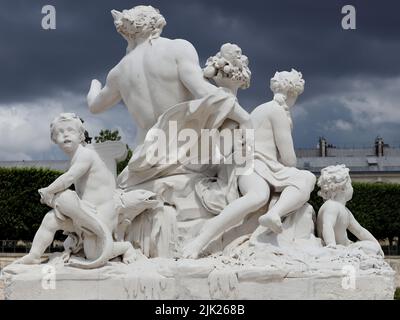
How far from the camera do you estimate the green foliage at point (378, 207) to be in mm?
22625

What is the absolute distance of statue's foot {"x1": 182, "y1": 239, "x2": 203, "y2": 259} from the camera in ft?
19.7

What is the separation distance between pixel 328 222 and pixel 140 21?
2.58m

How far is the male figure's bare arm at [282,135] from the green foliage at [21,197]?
15.0 m

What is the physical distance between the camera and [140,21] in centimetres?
677

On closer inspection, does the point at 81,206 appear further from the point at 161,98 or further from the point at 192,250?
the point at 161,98

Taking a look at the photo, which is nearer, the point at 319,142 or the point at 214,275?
the point at 214,275

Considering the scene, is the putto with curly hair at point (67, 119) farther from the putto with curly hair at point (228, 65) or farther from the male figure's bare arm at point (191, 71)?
the putto with curly hair at point (228, 65)

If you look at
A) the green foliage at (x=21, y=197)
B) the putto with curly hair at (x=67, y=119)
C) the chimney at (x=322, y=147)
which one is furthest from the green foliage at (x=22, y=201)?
the chimney at (x=322, y=147)

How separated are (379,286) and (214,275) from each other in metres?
1.36

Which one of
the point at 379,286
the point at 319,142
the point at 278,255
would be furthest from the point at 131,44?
the point at 319,142

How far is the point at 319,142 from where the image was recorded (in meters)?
44.6
